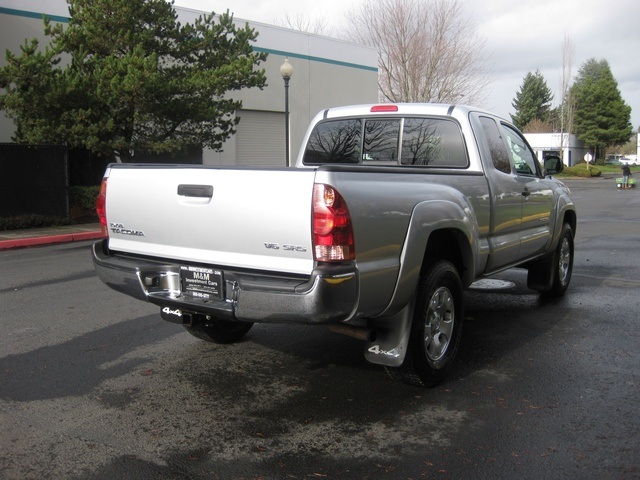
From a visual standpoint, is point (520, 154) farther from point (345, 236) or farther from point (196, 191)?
point (196, 191)

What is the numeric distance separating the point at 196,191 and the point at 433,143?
2400 millimetres

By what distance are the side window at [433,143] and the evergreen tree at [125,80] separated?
419 inches

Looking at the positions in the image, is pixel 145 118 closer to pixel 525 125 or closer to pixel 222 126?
pixel 222 126

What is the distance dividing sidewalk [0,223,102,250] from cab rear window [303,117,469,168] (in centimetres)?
897

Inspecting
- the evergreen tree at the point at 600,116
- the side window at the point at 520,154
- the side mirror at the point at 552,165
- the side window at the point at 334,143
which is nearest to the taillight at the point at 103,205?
the side window at the point at 334,143

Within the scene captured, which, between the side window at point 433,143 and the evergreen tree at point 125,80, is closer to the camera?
the side window at point 433,143

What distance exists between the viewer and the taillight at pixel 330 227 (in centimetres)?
361

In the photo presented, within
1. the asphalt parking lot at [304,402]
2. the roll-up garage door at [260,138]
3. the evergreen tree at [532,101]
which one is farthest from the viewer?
the evergreen tree at [532,101]

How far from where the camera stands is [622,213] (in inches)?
764

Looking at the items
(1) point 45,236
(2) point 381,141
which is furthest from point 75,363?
(1) point 45,236

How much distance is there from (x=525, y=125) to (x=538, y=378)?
97955mm

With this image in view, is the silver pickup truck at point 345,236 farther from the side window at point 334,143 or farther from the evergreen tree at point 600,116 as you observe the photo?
the evergreen tree at point 600,116

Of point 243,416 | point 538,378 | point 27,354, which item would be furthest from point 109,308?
point 538,378

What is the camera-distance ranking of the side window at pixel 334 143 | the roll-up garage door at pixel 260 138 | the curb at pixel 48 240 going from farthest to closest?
the roll-up garage door at pixel 260 138 → the curb at pixel 48 240 → the side window at pixel 334 143
